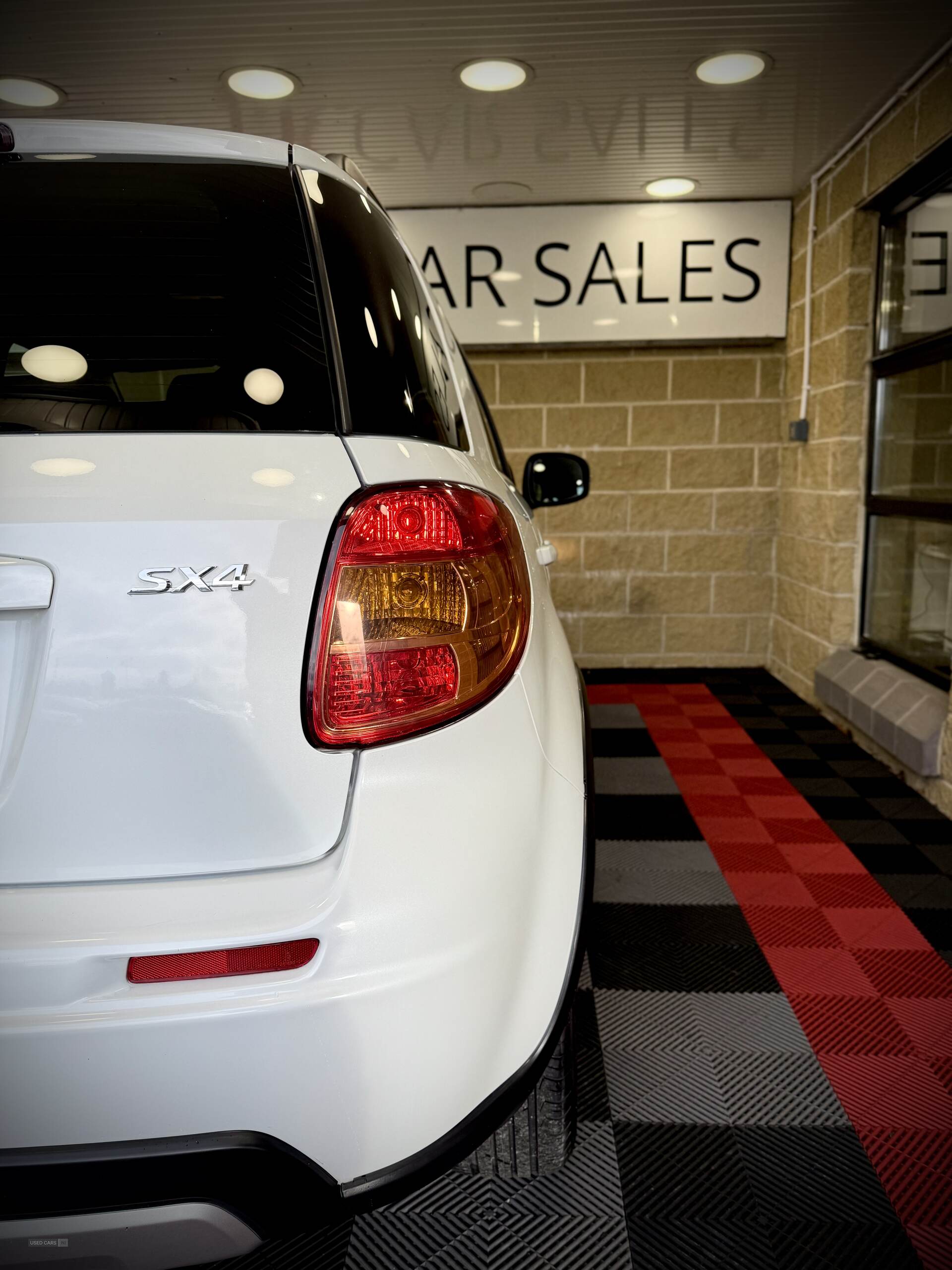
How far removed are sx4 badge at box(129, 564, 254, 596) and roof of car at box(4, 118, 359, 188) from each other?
596mm

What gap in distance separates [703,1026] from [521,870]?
110 cm

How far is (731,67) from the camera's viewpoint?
3.18 meters

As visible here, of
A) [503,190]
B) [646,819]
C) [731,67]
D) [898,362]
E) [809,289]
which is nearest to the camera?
[646,819]

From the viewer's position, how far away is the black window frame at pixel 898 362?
10.7 feet

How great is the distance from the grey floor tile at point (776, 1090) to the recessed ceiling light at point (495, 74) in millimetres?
3295

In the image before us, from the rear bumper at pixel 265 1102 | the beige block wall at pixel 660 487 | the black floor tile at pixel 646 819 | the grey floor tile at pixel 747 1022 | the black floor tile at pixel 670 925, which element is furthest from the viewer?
the beige block wall at pixel 660 487

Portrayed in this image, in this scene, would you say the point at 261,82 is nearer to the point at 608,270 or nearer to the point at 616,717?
the point at 608,270

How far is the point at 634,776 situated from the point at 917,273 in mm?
2425

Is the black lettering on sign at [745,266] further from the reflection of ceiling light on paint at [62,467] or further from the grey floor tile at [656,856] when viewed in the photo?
the reflection of ceiling light on paint at [62,467]

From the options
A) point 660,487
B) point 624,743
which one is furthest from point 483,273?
point 624,743

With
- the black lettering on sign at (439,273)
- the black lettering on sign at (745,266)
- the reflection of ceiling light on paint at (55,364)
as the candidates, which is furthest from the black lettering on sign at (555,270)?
the reflection of ceiling light on paint at (55,364)

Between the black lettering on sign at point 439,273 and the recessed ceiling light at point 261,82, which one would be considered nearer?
the recessed ceiling light at point 261,82

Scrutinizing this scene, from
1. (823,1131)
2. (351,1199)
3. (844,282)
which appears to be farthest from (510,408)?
(351,1199)

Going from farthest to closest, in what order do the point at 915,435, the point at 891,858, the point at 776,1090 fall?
1. the point at 915,435
2. the point at 891,858
3. the point at 776,1090
